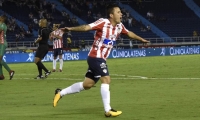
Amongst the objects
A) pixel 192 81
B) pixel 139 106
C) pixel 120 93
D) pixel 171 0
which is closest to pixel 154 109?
pixel 139 106

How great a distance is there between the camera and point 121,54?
48.4 metres

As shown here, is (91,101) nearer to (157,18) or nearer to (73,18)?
(73,18)

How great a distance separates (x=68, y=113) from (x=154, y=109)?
178cm

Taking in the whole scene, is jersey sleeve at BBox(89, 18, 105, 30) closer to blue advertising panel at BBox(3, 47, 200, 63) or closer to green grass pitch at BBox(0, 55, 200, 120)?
green grass pitch at BBox(0, 55, 200, 120)

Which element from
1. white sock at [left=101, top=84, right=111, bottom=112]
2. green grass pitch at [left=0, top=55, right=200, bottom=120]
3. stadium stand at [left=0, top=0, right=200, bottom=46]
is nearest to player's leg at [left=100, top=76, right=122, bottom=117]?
white sock at [left=101, top=84, right=111, bottom=112]

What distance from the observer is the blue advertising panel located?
43344mm

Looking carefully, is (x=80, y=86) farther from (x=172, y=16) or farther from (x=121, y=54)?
(x=172, y=16)

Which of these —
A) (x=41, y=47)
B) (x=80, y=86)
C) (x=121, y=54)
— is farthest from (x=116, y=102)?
(x=121, y=54)

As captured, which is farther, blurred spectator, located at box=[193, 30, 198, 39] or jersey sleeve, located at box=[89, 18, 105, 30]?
blurred spectator, located at box=[193, 30, 198, 39]

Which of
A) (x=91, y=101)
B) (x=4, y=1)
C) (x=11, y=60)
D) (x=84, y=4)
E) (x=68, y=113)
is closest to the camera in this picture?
(x=68, y=113)

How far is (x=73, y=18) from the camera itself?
56.2 m

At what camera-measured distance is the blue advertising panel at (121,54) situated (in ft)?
142

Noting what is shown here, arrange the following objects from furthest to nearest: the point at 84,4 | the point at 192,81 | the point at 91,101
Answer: the point at 84,4 → the point at 192,81 → the point at 91,101

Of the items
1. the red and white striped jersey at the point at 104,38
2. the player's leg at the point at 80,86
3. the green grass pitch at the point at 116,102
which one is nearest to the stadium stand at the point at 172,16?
the green grass pitch at the point at 116,102
